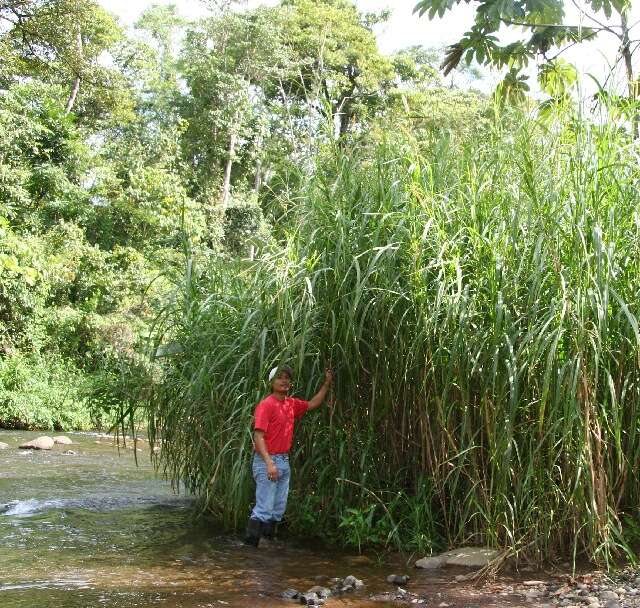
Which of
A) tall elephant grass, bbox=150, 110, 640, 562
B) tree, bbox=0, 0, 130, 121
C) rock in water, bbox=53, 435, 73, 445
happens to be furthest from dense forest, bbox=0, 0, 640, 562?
tree, bbox=0, 0, 130, 121

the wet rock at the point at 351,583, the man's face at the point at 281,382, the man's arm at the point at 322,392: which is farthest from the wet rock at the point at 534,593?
the man's face at the point at 281,382

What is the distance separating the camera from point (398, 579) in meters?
4.36

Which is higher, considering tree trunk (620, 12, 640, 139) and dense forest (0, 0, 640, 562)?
tree trunk (620, 12, 640, 139)

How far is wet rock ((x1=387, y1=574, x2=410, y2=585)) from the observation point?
4344 millimetres

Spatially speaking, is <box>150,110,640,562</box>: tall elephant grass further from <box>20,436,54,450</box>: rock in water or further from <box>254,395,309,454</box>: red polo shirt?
<box>20,436,54,450</box>: rock in water

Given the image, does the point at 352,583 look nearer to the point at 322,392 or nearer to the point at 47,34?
the point at 322,392

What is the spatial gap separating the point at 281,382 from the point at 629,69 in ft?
10.2

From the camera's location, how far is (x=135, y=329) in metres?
19.5

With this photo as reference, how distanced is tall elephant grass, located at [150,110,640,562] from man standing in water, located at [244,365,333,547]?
0.12m

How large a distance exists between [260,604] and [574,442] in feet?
6.28

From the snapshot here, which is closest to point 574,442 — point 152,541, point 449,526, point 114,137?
point 449,526

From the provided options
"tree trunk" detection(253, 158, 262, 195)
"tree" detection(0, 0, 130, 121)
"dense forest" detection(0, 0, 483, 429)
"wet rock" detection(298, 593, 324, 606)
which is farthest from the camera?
"tree trunk" detection(253, 158, 262, 195)

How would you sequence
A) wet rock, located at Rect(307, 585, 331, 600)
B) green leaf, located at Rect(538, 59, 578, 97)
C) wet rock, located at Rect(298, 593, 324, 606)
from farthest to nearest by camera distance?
green leaf, located at Rect(538, 59, 578, 97) < wet rock, located at Rect(307, 585, 331, 600) < wet rock, located at Rect(298, 593, 324, 606)

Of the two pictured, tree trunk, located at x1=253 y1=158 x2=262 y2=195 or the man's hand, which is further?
tree trunk, located at x1=253 y1=158 x2=262 y2=195
